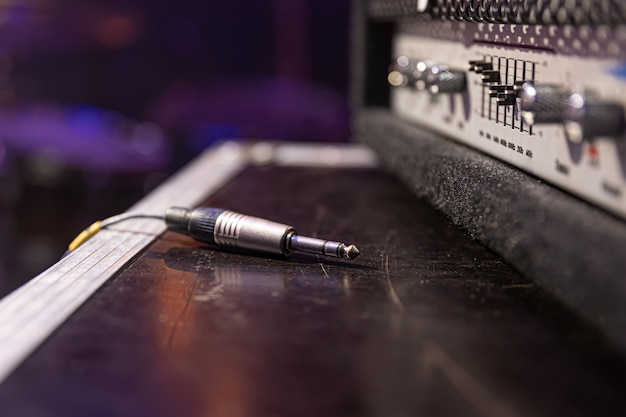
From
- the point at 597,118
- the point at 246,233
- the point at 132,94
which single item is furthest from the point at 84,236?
the point at 132,94

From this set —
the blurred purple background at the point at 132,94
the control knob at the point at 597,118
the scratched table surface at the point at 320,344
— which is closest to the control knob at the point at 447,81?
the scratched table surface at the point at 320,344

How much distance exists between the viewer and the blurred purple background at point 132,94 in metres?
1.80

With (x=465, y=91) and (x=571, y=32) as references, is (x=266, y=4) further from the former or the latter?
(x=571, y=32)

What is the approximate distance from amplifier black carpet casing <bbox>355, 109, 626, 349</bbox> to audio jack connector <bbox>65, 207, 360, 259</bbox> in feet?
0.35

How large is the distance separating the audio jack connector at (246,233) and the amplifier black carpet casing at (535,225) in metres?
0.11

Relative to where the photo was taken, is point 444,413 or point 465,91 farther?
point 465,91

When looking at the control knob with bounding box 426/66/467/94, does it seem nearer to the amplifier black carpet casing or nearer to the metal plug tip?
the amplifier black carpet casing

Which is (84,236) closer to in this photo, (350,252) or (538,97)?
(350,252)

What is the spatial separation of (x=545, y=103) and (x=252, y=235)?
0.82ft

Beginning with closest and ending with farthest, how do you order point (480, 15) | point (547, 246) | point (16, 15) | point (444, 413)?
1. point (444, 413)
2. point (547, 246)
3. point (480, 15)
4. point (16, 15)

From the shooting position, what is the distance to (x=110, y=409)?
33 centimetres

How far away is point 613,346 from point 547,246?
0.24 feet

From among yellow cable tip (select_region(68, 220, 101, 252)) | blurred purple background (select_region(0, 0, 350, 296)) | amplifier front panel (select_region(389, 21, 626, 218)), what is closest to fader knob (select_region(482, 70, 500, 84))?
amplifier front panel (select_region(389, 21, 626, 218))

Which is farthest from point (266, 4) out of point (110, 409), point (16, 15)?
point (110, 409)
